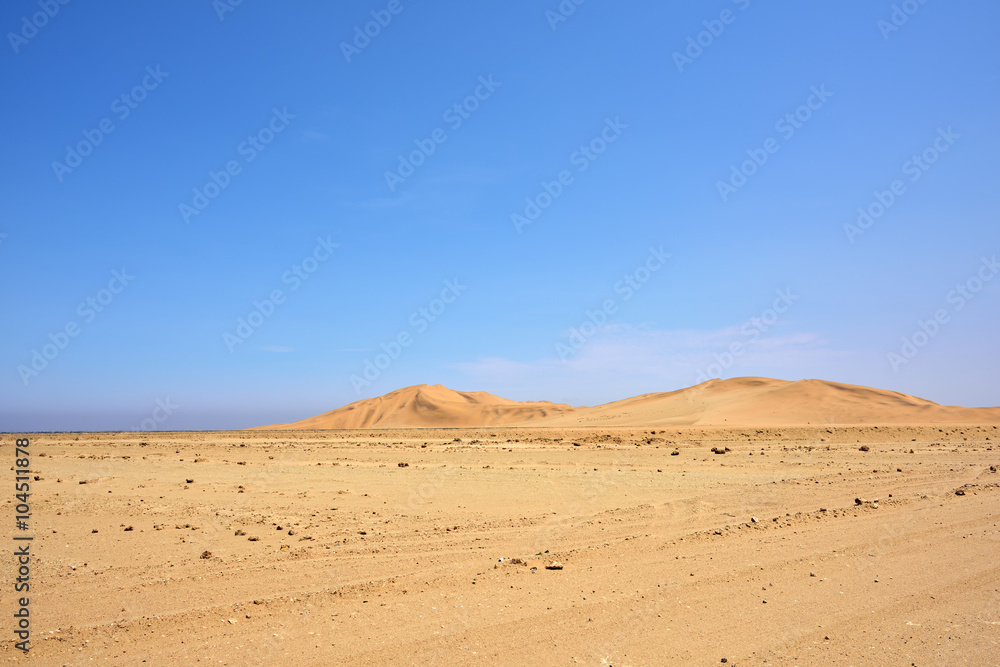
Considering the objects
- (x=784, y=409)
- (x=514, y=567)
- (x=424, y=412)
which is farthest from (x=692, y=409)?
(x=514, y=567)

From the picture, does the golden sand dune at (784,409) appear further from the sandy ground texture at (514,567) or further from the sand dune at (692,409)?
the sandy ground texture at (514,567)

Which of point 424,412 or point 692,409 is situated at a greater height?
point 424,412

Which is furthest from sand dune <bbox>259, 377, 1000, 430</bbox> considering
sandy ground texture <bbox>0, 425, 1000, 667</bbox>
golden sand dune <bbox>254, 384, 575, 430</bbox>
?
sandy ground texture <bbox>0, 425, 1000, 667</bbox>

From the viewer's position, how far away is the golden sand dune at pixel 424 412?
1575 inches

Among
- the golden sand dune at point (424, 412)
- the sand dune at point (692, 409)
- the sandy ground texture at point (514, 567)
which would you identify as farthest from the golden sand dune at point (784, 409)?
the sandy ground texture at point (514, 567)

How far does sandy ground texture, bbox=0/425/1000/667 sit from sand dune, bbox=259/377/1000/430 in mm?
17614

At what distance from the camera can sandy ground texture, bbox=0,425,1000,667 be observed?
5012mm

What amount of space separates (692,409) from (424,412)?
60.4 feet

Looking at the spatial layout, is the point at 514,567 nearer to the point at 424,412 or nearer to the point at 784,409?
the point at 784,409

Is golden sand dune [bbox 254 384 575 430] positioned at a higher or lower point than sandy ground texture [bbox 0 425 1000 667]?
higher

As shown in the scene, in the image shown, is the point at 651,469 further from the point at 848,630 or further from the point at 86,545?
the point at 86,545

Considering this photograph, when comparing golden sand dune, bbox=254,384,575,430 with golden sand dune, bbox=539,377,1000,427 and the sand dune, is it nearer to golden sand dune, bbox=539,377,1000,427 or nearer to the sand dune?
the sand dune

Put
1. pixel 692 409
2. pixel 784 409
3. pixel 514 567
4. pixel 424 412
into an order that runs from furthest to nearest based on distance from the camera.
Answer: pixel 424 412 → pixel 692 409 → pixel 784 409 → pixel 514 567

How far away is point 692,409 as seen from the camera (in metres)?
36.3
